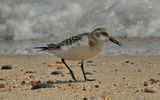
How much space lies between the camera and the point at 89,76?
26.8 ft

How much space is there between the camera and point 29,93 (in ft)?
21.3

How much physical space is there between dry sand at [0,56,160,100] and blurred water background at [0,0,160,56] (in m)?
1.38

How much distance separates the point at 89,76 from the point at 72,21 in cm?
589

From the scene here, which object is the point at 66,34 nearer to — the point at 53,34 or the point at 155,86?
the point at 53,34

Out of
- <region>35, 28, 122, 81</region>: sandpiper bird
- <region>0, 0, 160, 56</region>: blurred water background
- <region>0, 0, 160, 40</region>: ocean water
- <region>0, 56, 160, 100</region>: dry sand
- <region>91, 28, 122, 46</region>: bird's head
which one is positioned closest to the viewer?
<region>0, 56, 160, 100</region>: dry sand

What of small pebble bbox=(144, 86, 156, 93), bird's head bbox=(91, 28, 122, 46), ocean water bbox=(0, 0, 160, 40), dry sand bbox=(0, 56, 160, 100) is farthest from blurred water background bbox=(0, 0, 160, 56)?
small pebble bbox=(144, 86, 156, 93)

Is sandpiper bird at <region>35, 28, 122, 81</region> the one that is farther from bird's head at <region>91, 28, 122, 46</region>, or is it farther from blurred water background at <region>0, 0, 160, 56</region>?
blurred water background at <region>0, 0, 160, 56</region>

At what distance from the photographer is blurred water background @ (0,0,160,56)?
39.6 ft

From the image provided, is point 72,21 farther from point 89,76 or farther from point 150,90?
point 150,90

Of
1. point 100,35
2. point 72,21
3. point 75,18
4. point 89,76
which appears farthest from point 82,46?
point 75,18

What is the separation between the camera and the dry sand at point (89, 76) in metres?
6.30

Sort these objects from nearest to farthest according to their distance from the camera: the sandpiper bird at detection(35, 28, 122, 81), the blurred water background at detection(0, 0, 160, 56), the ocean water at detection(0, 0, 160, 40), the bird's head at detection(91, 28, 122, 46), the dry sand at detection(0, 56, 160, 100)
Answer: the dry sand at detection(0, 56, 160, 100) → the sandpiper bird at detection(35, 28, 122, 81) → the bird's head at detection(91, 28, 122, 46) → the blurred water background at detection(0, 0, 160, 56) → the ocean water at detection(0, 0, 160, 40)

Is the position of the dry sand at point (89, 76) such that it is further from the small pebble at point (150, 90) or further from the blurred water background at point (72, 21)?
the blurred water background at point (72, 21)

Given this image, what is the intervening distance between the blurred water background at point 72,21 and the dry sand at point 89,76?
54.2 inches
